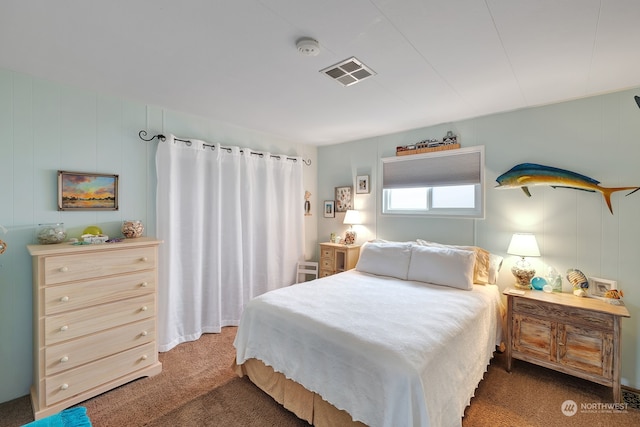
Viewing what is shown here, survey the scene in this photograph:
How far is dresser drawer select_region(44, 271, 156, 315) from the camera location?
1.92 m

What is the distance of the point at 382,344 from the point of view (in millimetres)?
1560

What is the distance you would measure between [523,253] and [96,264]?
353cm

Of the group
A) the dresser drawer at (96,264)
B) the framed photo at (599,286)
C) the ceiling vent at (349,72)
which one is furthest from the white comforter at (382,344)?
the ceiling vent at (349,72)

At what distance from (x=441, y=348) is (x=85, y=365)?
2463mm

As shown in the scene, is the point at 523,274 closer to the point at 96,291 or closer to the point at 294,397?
the point at 294,397

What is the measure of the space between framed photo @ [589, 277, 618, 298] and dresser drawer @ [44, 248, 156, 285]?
12.3 ft

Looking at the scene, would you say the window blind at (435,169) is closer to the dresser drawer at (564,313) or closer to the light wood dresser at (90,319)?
the dresser drawer at (564,313)

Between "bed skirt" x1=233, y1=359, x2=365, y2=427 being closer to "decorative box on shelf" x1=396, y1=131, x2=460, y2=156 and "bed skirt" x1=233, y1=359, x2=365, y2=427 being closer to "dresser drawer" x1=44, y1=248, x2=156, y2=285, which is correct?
"dresser drawer" x1=44, y1=248, x2=156, y2=285

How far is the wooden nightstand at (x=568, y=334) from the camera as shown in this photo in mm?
2037

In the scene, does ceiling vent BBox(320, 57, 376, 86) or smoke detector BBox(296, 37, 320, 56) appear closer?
smoke detector BBox(296, 37, 320, 56)

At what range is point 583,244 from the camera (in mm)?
2473

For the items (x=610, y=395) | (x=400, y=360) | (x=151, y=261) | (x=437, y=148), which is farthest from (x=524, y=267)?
(x=151, y=261)

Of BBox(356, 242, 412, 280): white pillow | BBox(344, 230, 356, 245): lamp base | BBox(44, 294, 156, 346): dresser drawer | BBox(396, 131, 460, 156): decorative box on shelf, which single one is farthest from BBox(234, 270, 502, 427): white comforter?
BBox(396, 131, 460, 156): decorative box on shelf

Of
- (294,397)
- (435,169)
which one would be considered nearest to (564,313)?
(435,169)
